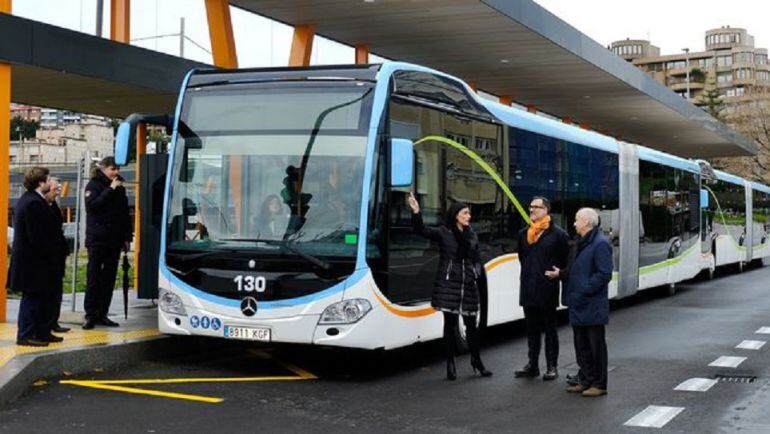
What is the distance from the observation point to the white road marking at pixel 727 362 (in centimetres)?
1069

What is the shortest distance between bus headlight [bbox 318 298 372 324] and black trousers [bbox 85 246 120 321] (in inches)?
135

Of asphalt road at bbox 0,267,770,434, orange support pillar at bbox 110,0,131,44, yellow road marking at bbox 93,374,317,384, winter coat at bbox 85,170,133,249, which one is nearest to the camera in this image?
asphalt road at bbox 0,267,770,434

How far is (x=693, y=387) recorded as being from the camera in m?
9.27

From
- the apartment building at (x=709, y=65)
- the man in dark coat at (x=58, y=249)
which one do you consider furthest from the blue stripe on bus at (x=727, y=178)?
the apartment building at (x=709, y=65)

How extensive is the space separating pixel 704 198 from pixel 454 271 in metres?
16.7

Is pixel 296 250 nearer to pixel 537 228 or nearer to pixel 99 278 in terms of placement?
pixel 537 228

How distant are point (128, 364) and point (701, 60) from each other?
542 feet

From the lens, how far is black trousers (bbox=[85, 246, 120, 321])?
1112cm

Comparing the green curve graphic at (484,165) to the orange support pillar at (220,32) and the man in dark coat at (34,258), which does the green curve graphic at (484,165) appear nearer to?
the man in dark coat at (34,258)

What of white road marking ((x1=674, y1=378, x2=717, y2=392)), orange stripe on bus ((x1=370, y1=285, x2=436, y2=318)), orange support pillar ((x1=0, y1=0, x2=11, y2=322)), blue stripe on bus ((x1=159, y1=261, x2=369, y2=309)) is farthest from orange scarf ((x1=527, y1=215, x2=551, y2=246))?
orange support pillar ((x1=0, y1=0, x2=11, y2=322))

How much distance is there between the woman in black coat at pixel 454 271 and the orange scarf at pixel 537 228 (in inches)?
21.7

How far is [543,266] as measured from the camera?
9391 mm

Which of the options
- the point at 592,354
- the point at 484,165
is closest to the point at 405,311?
the point at 592,354

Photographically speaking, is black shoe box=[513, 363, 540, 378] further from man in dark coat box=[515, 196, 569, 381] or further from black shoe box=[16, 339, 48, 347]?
black shoe box=[16, 339, 48, 347]
